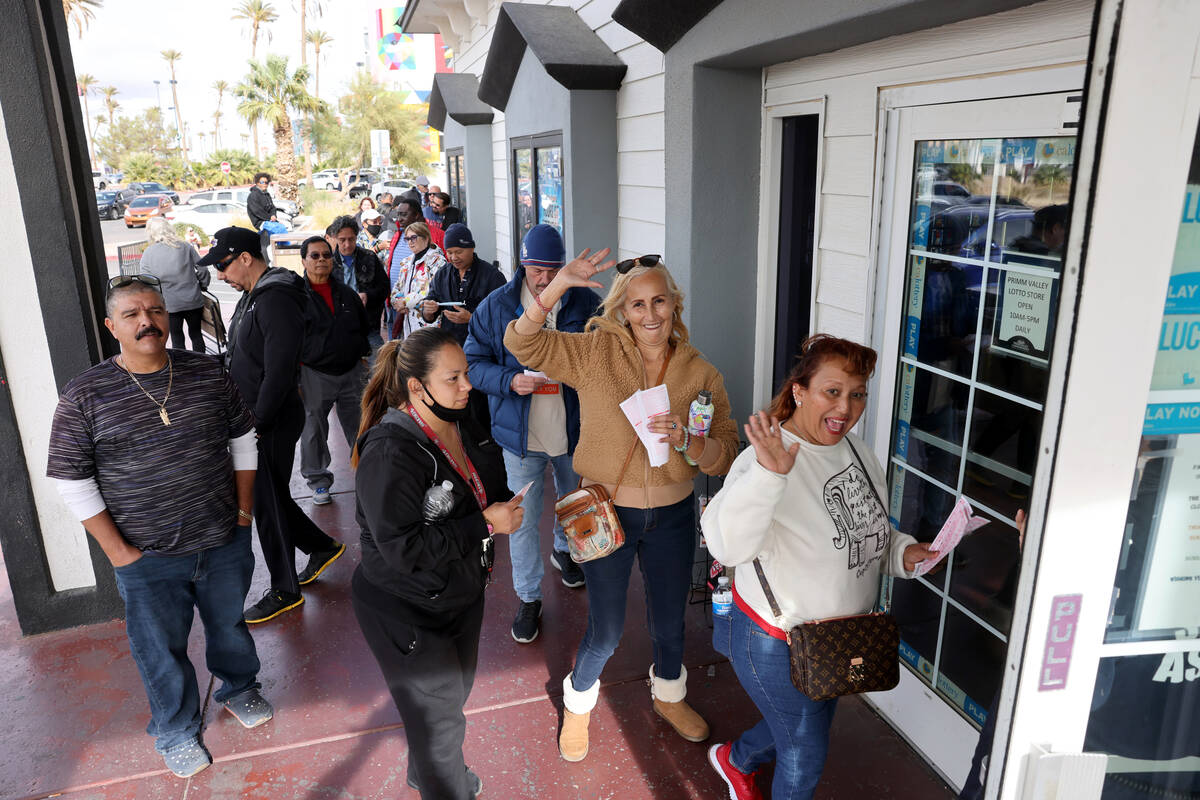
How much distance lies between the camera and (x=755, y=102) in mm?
4070

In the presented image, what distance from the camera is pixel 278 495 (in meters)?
4.46

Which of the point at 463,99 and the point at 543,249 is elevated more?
the point at 463,99

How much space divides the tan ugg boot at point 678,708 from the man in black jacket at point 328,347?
293 cm

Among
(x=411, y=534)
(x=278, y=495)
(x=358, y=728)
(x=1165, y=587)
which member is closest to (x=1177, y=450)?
(x=1165, y=587)

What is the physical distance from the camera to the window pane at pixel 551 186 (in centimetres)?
614

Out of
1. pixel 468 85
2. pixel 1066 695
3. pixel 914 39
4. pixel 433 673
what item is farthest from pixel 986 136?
pixel 468 85

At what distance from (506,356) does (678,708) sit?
1.81m

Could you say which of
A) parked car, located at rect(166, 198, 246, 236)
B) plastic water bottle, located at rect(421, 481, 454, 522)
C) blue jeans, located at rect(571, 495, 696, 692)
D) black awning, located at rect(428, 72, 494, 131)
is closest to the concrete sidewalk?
blue jeans, located at rect(571, 495, 696, 692)

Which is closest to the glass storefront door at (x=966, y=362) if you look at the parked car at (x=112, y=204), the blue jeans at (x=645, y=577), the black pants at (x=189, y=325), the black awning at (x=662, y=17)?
the blue jeans at (x=645, y=577)

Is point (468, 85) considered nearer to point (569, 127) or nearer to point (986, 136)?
point (569, 127)

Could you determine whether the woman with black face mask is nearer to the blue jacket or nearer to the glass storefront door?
the blue jacket

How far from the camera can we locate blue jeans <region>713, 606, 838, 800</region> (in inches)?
98.3

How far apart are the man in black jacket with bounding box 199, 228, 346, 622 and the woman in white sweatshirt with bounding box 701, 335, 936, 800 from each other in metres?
2.81

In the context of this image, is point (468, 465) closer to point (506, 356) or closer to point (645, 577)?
point (645, 577)
